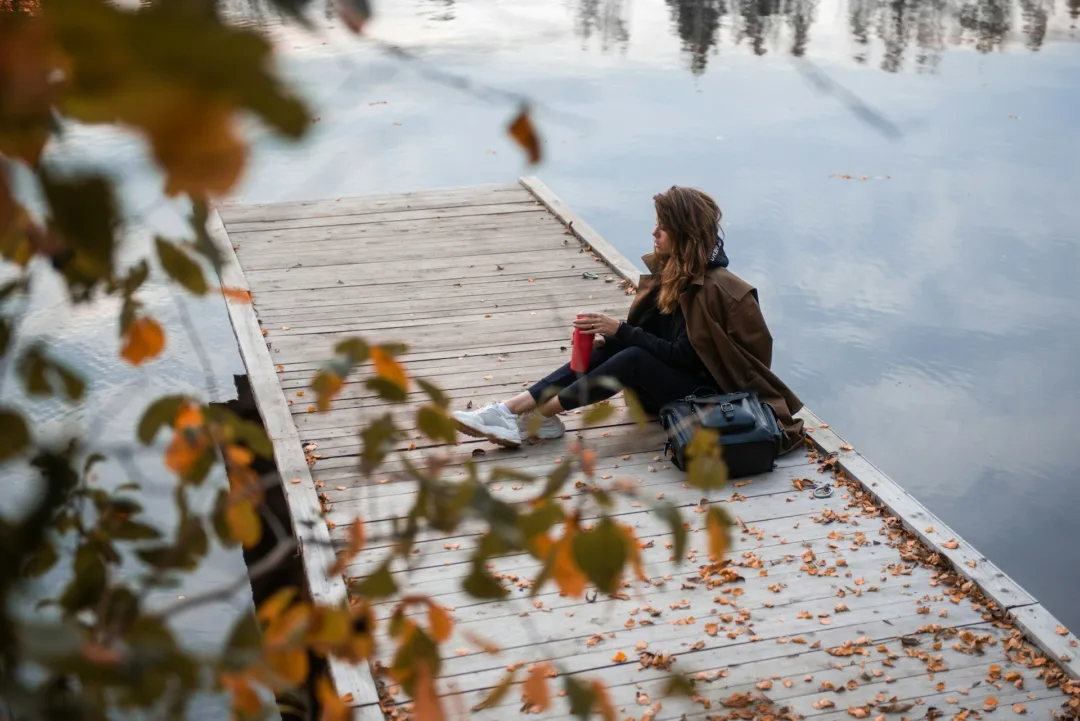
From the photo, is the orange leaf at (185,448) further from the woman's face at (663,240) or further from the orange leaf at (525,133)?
the woman's face at (663,240)

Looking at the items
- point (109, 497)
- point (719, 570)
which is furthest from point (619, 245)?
point (109, 497)

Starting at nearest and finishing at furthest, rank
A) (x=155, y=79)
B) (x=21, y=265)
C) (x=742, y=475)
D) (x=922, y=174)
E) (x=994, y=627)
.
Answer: (x=155, y=79) < (x=21, y=265) < (x=994, y=627) < (x=742, y=475) < (x=922, y=174)

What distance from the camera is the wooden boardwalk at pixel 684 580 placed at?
2.94 meters

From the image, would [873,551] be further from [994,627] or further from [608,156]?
[608,156]

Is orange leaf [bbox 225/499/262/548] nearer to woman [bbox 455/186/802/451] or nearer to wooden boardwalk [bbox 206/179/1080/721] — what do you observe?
wooden boardwalk [bbox 206/179/1080/721]

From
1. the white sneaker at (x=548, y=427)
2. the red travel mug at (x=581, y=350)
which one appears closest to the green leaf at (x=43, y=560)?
the white sneaker at (x=548, y=427)

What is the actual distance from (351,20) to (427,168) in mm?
9097

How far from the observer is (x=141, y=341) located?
1.10 metres

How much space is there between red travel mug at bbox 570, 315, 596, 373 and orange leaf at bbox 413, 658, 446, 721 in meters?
3.39

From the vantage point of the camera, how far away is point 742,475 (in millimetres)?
4055

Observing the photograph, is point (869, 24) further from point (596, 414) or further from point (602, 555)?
point (602, 555)

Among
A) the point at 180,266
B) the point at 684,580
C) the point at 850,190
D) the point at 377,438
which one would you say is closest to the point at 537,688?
the point at 377,438

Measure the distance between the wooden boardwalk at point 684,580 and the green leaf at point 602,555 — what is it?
920mm

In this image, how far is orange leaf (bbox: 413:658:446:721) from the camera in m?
0.89
